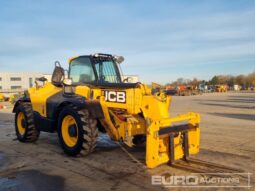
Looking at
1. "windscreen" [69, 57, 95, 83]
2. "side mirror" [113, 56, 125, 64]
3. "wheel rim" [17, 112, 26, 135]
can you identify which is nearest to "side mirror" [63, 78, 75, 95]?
"windscreen" [69, 57, 95, 83]

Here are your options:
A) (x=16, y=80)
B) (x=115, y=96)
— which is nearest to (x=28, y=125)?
(x=115, y=96)

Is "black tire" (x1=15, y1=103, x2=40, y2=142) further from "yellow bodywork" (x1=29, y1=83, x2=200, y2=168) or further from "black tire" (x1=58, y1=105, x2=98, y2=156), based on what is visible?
"black tire" (x1=58, y1=105, x2=98, y2=156)

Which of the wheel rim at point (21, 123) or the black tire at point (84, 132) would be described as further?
the wheel rim at point (21, 123)

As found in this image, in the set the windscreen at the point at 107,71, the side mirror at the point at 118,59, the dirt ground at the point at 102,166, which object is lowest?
the dirt ground at the point at 102,166

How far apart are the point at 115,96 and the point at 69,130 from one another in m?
1.41

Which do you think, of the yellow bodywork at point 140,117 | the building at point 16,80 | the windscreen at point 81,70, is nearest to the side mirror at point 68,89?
the yellow bodywork at point 140,117

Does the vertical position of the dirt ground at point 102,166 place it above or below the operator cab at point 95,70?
below

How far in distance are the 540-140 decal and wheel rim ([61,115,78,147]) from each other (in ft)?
3.20

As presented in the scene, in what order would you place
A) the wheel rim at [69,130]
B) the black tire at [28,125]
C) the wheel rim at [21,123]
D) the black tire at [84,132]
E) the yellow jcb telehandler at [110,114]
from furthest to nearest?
the wheel rim at [21,123] → the black tire at [28,125] → the wheel rim at [69,130] → the black tire at [84,132] → the yellow jcb telehandler at [110,114]

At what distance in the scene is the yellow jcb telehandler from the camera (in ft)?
19.3

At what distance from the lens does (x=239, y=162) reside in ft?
20.6

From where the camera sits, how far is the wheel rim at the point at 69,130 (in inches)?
273

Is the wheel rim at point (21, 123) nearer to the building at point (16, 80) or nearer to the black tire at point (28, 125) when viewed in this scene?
the black tire at point (28, 125)

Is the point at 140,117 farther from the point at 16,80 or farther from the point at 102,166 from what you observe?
the point at 16,80
